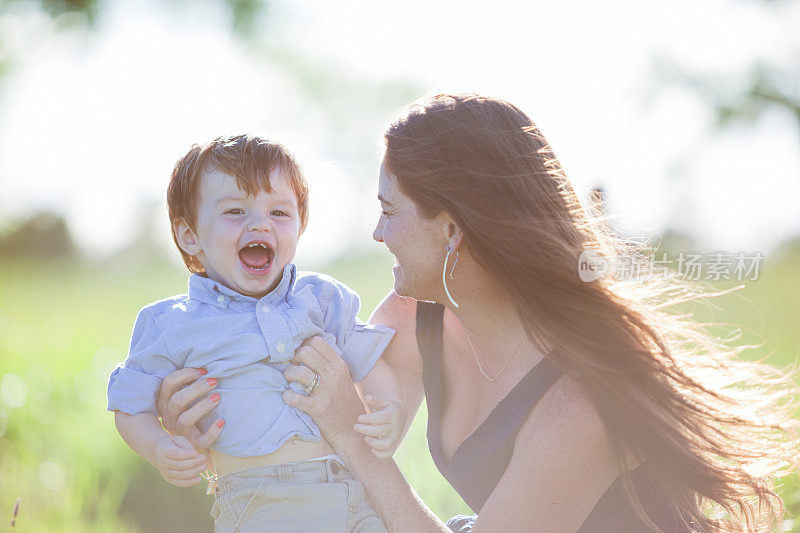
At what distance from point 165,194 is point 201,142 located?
0.23m

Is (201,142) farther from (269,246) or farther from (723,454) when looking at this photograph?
(723,454)

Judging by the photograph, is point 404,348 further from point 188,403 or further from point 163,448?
point 163,448

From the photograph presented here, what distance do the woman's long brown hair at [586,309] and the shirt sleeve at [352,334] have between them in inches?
19.1

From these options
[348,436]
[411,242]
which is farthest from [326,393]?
[411,242]

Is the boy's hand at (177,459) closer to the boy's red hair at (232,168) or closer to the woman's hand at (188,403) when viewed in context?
the woman's hand at (188,403)

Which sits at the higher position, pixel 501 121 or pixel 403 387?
pixel 501 121

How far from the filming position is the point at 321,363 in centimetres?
235

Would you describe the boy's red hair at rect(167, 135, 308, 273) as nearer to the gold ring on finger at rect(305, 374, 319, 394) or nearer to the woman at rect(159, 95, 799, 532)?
the woman at rect(159, 95, 799, 532)

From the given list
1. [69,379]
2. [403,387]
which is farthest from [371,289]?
[403,387]

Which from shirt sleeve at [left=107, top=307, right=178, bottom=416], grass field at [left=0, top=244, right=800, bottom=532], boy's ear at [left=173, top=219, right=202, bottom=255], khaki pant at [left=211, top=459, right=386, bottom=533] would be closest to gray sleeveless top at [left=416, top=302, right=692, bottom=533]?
khaki pant at [left=211, top=459, right=386, bottom=533]

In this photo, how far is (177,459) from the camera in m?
2.13

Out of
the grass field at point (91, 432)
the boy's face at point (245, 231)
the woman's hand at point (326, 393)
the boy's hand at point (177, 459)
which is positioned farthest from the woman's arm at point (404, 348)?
the grass field at point (91, 432)

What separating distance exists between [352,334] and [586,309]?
786 mm

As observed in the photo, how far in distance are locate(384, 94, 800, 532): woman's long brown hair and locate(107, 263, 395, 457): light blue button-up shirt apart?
59cm
